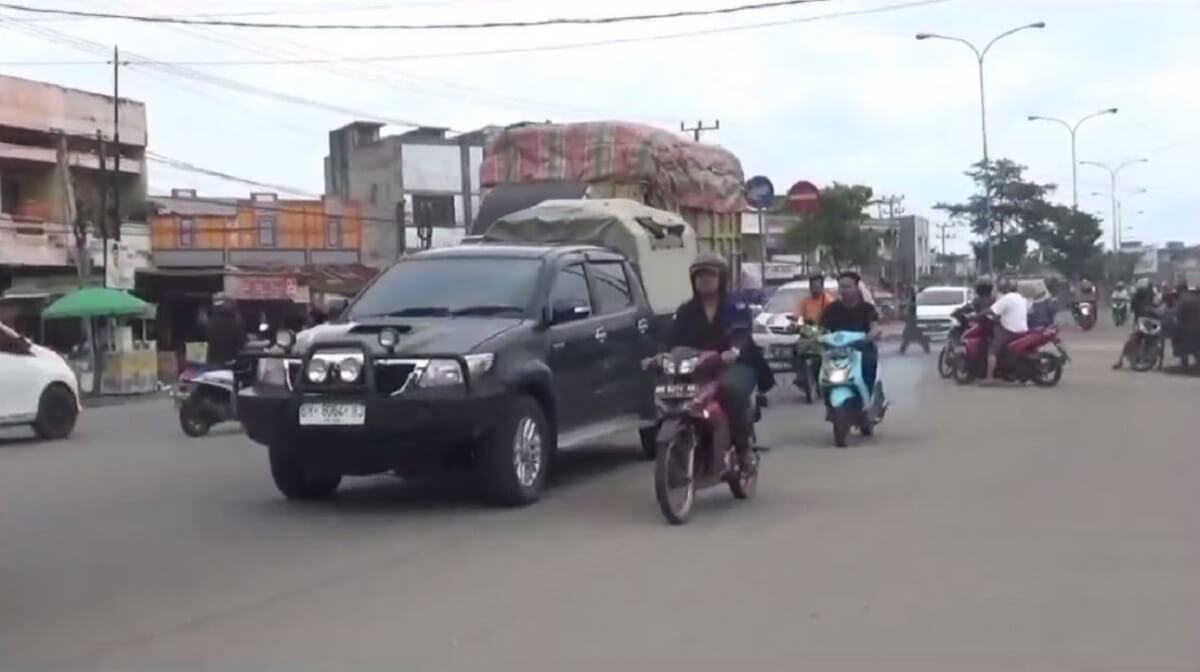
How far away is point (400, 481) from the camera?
1339cm

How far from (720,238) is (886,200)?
280 feet

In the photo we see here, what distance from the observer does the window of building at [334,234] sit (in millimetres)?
59469

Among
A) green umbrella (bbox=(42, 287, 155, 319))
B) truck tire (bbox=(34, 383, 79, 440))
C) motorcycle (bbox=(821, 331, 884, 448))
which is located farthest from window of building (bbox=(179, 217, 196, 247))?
motorcycle (bbox=(821, 331, 884, 448))

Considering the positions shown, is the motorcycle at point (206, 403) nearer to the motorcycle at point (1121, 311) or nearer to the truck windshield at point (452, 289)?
the truck windshield at point (452, 289)

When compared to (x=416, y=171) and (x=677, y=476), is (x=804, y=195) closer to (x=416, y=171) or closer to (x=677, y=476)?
(x=677, y=476)

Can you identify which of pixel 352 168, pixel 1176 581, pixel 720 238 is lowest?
pixel 1176 581

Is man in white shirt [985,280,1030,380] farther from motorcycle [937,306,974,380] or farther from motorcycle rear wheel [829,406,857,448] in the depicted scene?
motorcycle rear wheel [829,406,857,448]

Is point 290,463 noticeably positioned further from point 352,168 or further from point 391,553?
point 352,168

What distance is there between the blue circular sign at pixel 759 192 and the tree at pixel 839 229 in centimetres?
4687

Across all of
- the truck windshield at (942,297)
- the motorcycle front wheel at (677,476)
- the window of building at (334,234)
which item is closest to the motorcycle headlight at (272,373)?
the motorcycle front wheel at (677,476)

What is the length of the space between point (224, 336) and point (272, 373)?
9.42 m

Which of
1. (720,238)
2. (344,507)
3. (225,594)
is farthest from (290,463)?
(720,238)

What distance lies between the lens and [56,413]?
20125 millimetres

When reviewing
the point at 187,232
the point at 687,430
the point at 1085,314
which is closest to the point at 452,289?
the point at 687,430
